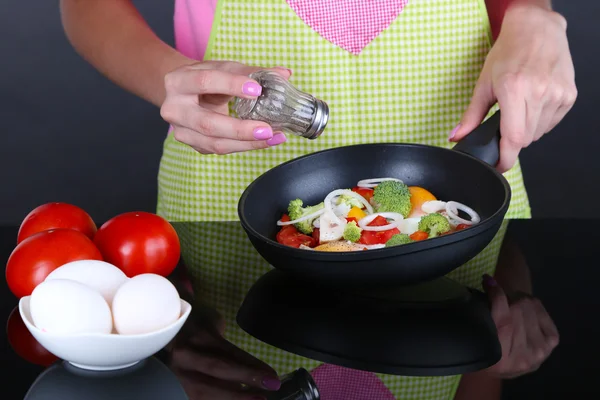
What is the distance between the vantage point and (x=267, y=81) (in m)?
1.21

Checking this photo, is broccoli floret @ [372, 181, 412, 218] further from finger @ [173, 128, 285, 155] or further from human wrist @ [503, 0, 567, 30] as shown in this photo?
human wrist @ [503, 0, 567, 30]

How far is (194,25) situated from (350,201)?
515 mm

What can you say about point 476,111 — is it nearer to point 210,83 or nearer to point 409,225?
point 409,225

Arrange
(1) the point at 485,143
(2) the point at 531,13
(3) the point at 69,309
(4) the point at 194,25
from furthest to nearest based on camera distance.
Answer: (4) the point at 194,25 < (2) the point at 531,13 < (1) the point at 485,143 < (3) the point at 69,309

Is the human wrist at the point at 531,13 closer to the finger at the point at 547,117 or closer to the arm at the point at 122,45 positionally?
the finger at the point at 547,117

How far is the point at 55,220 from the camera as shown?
1.13 meters

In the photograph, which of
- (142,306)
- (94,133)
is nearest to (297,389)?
(142,306)

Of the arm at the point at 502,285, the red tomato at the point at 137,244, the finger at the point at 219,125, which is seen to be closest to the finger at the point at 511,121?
the arm at the point at 502,285

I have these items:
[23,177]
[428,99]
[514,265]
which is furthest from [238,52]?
[23,177]

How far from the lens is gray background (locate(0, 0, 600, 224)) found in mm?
3150

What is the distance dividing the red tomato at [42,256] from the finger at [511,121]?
58 cm

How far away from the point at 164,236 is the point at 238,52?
51 centimetres

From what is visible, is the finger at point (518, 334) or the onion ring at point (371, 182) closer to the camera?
the finger at point (518, 334)

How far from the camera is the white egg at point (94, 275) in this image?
93 cm
